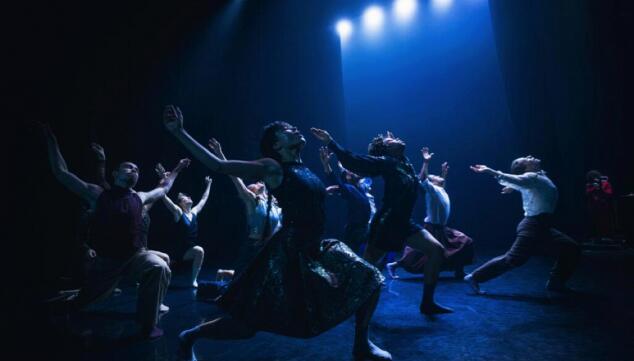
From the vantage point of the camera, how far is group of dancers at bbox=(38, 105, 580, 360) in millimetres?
2037

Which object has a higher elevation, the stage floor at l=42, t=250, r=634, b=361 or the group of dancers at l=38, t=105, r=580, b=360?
the group of dancers at l=38, t=105, r=580, b=360

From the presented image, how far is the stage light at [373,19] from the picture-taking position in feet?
44.4

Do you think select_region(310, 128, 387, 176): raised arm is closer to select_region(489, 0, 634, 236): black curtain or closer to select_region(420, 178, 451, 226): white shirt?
select_region(420, 178, 451, 226): white shirt

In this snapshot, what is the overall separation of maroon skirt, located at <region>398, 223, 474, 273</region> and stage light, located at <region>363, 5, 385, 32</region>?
10752 millimetres

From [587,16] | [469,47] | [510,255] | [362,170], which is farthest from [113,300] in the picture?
[469,47]

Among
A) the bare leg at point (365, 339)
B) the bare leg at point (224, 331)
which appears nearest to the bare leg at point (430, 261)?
the bare leg at point (365, 339)

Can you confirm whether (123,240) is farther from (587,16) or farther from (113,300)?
(587,16)

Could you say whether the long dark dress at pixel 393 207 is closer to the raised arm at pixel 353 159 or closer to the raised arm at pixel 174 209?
the raised arm at pixel 353 159

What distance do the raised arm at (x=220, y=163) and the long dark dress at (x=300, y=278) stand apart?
0.30 feet

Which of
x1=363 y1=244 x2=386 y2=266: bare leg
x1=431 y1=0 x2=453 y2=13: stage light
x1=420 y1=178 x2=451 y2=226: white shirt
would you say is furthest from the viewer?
x1=431 y1=0 x2=453 y2=13: stage light

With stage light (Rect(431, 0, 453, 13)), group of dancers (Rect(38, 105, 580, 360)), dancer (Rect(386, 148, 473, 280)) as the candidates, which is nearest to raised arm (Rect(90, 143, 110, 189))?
group of dancers (Rect(38, 105, 580, 360))

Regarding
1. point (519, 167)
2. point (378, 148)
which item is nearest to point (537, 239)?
point (519, 167)

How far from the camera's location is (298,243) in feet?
7.04

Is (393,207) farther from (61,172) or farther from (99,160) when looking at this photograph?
(61,172)
